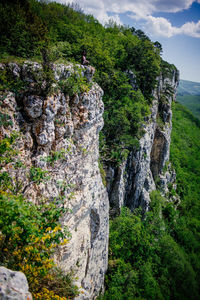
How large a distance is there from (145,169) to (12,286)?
22.9 meters

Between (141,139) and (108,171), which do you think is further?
(141,139)

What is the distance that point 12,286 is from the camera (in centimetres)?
417

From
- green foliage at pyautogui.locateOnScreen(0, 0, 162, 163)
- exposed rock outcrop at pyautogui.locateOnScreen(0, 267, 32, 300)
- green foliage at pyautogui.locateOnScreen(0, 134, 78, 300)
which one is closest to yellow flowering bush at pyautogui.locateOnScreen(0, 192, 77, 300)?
green foliage at pyautogui.locateOnScreen(0, 134, 78, 300)

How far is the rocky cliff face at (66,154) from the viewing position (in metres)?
7.61

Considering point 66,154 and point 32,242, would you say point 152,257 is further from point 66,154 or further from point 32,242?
point 32,242

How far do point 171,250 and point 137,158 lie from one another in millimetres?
14253

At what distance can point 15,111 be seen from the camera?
758cm

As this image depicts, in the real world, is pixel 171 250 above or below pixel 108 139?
below

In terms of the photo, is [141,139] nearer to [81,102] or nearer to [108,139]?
[108,139]

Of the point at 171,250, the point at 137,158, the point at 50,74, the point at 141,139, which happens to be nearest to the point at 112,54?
the point at 141,139

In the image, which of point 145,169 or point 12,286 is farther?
point 145,169

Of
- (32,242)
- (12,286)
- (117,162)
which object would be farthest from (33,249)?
(117,162)

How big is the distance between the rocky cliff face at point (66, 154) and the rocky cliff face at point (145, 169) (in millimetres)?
5757

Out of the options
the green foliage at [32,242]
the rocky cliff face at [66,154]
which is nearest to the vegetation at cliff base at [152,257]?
the rocky cliff face at [66,154]
